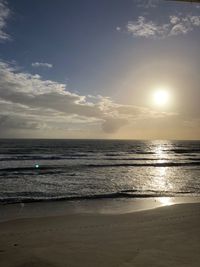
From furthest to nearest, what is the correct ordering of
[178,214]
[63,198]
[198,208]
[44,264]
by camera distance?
[63,198], [198,208], [178,214], [44,264]

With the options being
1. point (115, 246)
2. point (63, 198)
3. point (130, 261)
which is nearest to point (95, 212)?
point (63, 198)

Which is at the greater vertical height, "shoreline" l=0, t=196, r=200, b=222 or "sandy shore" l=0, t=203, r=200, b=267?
"sandy shore" l=0, t=203, r=200, b=267

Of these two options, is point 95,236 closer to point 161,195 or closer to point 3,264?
point 3,264

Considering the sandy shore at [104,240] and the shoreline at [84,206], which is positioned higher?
the sandy shore at [104,240]

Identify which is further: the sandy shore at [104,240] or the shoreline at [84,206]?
the shoreline at [84,206]

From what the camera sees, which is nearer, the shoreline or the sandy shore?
the sandy shore

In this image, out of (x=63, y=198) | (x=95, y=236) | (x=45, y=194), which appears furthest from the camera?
(x=45, y=194)

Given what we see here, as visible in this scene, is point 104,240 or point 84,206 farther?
point 84,206

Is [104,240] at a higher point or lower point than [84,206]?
higher

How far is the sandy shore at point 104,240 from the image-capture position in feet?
22.5

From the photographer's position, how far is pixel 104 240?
853 centimetres

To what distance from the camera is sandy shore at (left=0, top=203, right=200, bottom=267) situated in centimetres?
686

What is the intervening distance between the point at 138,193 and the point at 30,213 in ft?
24.3

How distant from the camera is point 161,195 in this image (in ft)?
59.5
